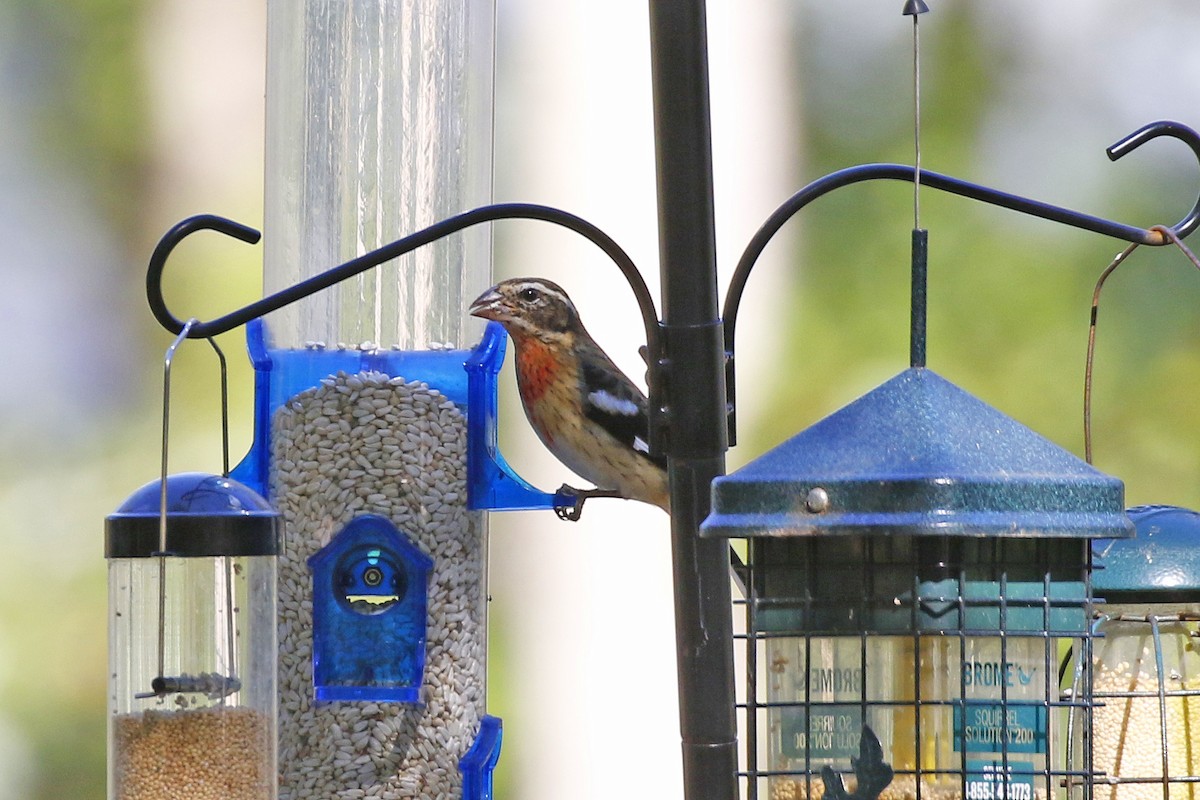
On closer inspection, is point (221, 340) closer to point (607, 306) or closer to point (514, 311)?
point (607, 306)

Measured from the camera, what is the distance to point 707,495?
2.65 meters

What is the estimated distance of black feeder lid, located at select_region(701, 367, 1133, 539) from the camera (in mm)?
2109

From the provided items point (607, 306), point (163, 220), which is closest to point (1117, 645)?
point (607, 306)

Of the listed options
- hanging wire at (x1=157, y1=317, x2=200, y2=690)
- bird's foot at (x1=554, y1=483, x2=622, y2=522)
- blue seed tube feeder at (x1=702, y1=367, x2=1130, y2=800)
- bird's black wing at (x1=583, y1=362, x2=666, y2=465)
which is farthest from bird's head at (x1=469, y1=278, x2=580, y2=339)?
blue seed tube feeder at (x1=702, y1=367, x2=1130, y2=800)

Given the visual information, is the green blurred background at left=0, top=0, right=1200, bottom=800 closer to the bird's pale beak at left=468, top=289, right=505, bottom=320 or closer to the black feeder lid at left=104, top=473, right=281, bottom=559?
the bird's pale beak at left=468, top=289, right=505, bottom=320

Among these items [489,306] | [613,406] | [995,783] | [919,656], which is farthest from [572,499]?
[995,783]

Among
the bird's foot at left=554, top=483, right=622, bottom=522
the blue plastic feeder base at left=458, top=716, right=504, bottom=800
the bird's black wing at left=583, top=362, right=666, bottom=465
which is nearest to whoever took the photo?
the blue plastic feeder base at left=458, top=716, right=504, bottom=800

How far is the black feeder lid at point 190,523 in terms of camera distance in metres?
2.68

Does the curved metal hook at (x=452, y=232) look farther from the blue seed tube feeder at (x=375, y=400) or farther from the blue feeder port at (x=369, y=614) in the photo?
the blue feeder port at (x=369, y=614)

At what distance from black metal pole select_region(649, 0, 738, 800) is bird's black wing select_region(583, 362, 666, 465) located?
1.39 meters

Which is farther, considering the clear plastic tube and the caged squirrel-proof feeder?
the clear plastic tube

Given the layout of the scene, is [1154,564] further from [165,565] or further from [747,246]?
[165,565]

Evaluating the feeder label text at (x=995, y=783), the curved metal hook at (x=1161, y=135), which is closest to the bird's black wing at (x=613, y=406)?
the curved metal hook at (x=1161, y=135)

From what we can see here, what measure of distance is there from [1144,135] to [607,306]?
375cm
